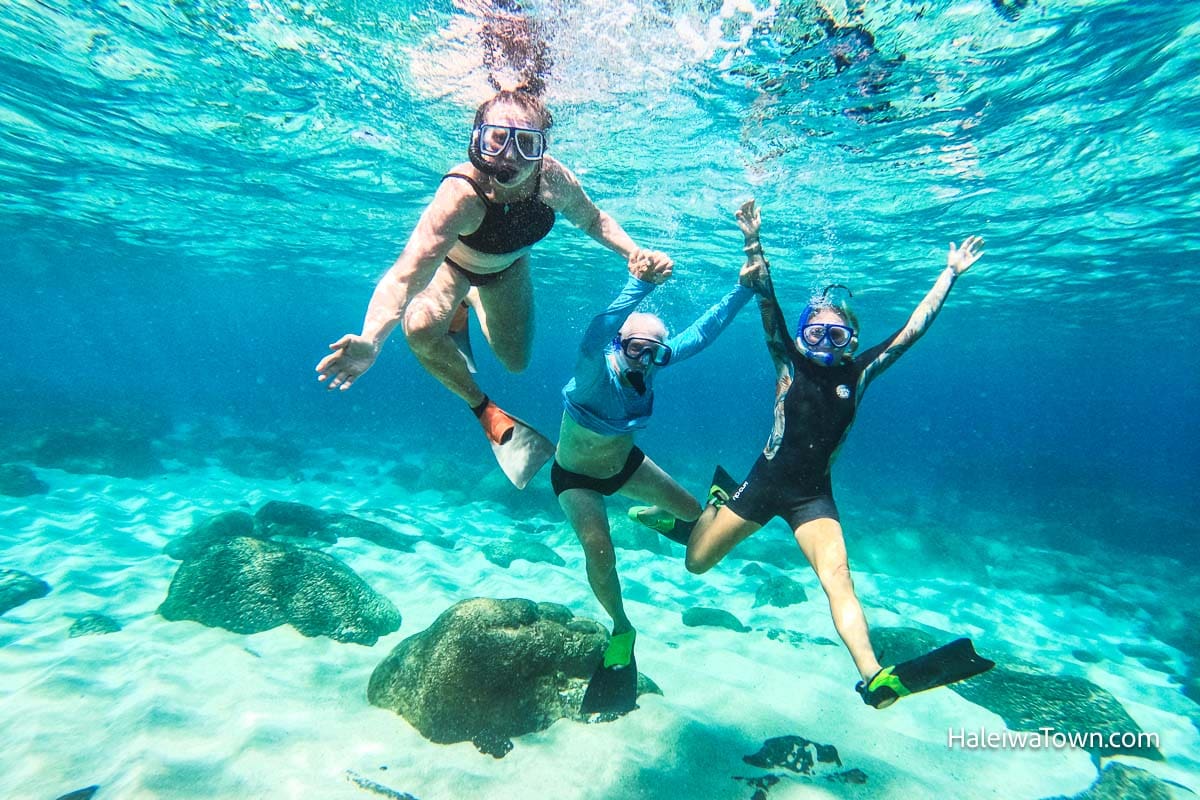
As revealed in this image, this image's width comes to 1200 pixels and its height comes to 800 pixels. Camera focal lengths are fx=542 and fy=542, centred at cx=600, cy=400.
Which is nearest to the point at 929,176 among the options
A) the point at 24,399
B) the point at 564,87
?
the point at 564,87

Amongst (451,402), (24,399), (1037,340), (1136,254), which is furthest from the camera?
(451,402)

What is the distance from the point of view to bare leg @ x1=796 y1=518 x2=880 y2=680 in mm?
3867

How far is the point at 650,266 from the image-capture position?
13.7ft

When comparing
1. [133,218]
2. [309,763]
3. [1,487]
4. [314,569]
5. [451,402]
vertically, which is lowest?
[451,402]

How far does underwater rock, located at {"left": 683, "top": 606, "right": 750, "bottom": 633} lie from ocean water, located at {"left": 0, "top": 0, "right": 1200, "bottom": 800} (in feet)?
1.31

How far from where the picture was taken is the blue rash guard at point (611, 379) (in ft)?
14.4

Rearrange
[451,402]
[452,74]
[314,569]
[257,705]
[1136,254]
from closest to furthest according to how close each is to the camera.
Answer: [257,705], [314,569], [452,74], [1136,254], [451,402]

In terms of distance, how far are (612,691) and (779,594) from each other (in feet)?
22.3

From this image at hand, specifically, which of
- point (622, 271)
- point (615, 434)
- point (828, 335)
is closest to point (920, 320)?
point (828, 335)

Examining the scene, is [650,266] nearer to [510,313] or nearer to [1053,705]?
[510,313]

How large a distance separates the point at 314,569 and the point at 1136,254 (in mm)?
23656

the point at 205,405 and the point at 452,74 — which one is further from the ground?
the point at 452,74

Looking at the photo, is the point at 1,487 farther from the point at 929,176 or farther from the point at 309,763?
the point at 929,176

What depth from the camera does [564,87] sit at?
979 cm
